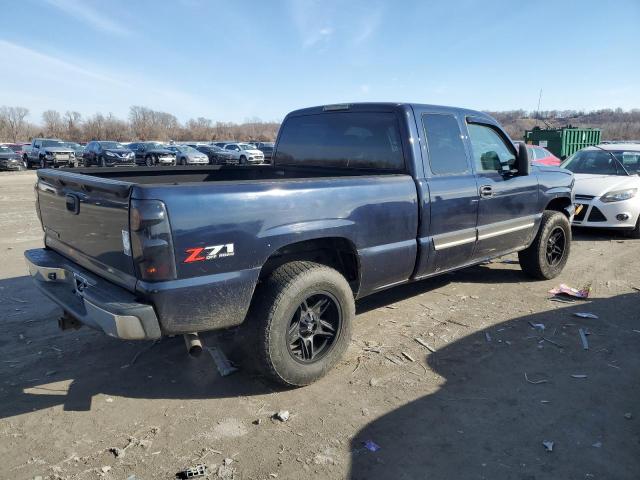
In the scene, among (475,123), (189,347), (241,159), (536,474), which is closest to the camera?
(536,474)

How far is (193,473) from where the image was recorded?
2432mm

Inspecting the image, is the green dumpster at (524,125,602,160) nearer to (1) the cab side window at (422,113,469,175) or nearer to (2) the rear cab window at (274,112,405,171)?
(1) the cab side window at (422,113,469,175)

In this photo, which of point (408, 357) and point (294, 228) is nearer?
point (294, 228)

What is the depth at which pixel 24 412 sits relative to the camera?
297 centimetres

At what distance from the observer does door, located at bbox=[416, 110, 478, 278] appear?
3.98m

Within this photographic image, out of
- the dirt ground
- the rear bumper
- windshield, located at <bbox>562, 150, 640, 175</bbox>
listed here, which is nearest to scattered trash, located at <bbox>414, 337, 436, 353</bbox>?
the dirt ground

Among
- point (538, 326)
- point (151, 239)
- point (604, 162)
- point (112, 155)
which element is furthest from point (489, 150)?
point (112, 155)

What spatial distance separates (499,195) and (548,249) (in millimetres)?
1630

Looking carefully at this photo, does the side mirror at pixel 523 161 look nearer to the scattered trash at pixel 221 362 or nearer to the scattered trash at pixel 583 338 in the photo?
the scattered trash at pixel 583 338

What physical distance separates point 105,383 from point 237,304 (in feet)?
4.29

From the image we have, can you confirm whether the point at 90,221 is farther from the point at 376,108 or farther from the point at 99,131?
the point at 99,131

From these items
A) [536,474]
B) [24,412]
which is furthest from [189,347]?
[536,474]

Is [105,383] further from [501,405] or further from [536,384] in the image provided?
[536,384]

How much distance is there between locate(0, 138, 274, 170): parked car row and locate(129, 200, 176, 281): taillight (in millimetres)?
24162
